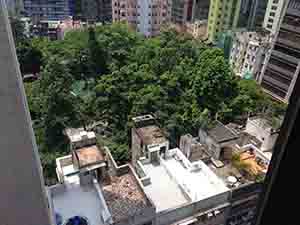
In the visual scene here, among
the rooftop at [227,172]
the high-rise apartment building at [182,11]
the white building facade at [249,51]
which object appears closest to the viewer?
the rooftop at [227,172]

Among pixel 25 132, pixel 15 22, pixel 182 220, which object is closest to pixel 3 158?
pixel 25 132

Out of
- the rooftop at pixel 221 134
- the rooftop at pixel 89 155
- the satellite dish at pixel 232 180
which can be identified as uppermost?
the rooftop at pixel 89 155

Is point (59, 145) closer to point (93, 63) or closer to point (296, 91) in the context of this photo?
point (93, 63)

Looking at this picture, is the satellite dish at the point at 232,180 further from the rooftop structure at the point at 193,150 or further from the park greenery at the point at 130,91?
the park greenery at the point at 130,91

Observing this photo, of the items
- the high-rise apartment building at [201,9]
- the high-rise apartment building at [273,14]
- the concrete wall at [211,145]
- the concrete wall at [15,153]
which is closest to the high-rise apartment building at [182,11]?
the high-rise apartment building at [201,9]

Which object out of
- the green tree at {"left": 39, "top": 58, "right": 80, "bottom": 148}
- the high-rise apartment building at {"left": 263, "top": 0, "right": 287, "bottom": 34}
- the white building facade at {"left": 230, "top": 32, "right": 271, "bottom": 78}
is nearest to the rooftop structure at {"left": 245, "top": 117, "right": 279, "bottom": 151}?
the green tree at {"left": 39, "top": 58, "right": 80, "bottom": 148}

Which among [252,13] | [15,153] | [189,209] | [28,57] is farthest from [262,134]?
[252,13]
